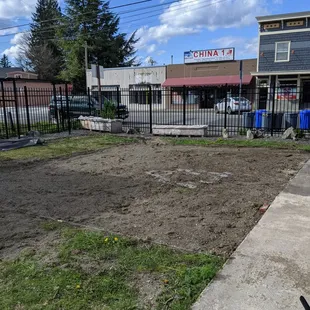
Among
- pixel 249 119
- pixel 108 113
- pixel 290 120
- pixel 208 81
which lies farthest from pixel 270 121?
pixel 208 81

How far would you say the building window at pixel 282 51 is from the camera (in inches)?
1075

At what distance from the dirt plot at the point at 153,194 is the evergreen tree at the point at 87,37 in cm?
4493

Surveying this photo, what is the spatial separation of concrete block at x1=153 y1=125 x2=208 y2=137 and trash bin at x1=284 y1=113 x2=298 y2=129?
10.6 ft

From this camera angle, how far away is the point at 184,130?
540 inches

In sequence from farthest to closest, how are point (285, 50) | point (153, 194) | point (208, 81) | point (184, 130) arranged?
point (208, 81), point (285, 50), point (184, 130), point (153, 194)

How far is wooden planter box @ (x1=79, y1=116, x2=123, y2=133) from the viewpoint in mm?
15208

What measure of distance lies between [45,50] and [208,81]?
4078 centimetres

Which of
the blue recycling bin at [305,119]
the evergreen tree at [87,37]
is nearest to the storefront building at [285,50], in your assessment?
the blue recycling bin at [305,119]

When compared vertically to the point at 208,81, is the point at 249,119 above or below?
below

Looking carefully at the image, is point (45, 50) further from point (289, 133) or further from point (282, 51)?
point (289, 133)

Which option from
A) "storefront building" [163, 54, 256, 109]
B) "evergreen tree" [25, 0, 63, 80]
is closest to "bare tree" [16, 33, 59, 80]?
"evergreen tree" [25, 0, 63, 80]

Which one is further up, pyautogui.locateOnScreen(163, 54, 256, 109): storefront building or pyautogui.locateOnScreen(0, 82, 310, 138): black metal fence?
pyautogui.locateOnScreen(163, 54, 256, 109): storefront building

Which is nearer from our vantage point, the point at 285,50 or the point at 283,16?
the point at 283,16

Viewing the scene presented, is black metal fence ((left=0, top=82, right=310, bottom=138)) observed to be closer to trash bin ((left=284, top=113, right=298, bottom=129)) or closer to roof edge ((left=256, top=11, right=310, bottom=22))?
trash bin ((left=284, top=113, right=298, bottom=129))
